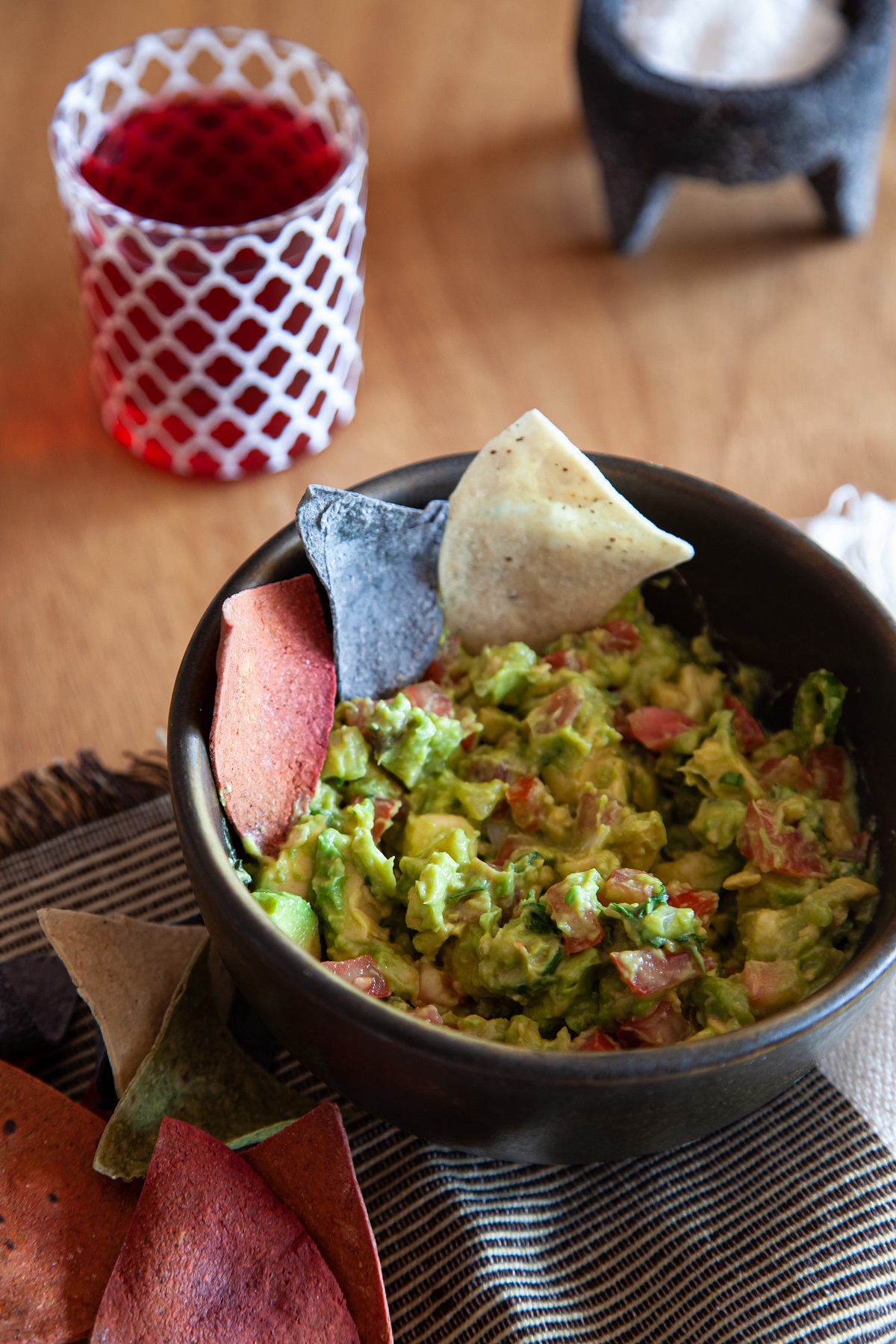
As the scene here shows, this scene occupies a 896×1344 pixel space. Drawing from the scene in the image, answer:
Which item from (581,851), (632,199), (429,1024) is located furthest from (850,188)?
(429,1024)

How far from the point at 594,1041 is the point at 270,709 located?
380mm

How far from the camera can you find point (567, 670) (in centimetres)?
123

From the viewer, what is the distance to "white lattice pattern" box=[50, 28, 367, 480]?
1.54 metres

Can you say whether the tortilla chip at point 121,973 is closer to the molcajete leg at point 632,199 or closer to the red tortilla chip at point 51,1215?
the red tortilla chip at point 51,1215

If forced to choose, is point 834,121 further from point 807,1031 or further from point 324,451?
point 807,1031

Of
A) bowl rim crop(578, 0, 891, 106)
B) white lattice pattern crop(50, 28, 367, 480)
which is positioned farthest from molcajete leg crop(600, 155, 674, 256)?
white lattice pattern crop(50, 28, 367, 480)

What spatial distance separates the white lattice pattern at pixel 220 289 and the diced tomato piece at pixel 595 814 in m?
0.79

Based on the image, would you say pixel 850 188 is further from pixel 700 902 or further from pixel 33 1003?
pixel 33 1003

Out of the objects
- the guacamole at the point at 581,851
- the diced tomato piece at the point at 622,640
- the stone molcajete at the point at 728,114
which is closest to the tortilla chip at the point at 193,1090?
the guacamole at the point at 581,851

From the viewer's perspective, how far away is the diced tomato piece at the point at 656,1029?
→ 40.1 inches

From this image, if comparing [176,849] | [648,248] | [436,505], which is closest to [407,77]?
[648,248]

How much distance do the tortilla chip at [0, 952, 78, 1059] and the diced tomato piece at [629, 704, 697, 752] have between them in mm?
572

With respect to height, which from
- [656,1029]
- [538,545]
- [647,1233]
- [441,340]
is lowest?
[647,1233]

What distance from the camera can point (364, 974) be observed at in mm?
→ 1028
